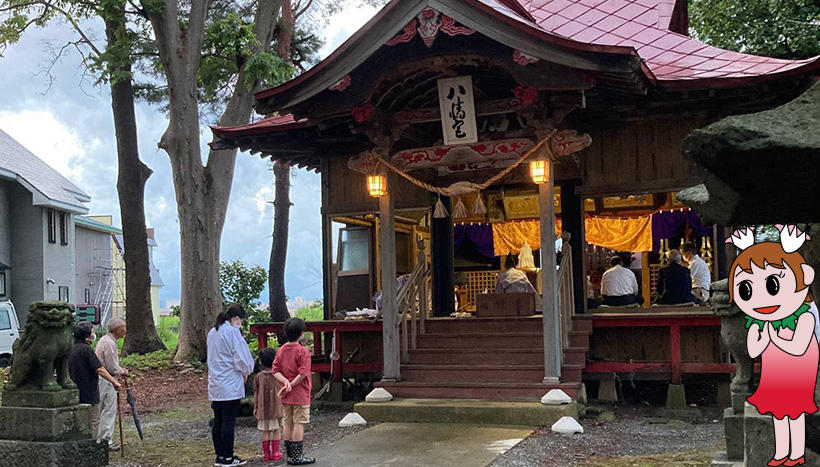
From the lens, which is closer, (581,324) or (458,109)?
(458,109)

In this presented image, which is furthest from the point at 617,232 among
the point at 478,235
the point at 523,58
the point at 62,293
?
the point at 62,293

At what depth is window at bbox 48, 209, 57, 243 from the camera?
106 feet

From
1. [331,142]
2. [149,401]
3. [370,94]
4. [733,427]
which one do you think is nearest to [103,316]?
[149,401]

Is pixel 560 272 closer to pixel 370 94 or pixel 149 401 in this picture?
pixel 370 94

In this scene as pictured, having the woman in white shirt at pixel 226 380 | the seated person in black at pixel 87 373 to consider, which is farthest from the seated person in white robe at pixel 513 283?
the seated person in black at pixel 87 373

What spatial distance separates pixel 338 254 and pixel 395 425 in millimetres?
5071

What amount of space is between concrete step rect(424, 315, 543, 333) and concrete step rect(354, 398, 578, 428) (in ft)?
5.98

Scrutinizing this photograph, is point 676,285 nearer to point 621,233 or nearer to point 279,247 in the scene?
point 621,233

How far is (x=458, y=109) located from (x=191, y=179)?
9.40 metres

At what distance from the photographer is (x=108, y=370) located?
9664mm

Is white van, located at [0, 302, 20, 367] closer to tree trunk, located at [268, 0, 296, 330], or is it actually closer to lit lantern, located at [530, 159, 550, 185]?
tree trunk, located at [268, 0, 296, 330]

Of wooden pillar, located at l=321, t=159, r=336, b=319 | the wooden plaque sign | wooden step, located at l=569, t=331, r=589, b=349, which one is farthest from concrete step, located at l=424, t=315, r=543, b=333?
the wooden plaque sign

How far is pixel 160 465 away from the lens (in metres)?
9.02

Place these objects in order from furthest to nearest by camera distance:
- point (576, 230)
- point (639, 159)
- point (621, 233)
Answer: point (621, 233)
point (576, 230)
point (639, 159)
